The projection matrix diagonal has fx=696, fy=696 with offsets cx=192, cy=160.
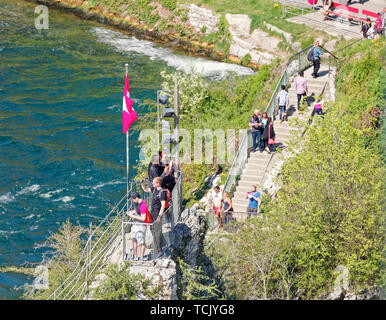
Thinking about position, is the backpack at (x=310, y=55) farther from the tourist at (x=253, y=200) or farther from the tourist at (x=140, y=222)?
the tourist at (x=140, y=222)

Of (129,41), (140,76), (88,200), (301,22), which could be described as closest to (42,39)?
(129,41)

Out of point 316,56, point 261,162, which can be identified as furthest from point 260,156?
point 316,56

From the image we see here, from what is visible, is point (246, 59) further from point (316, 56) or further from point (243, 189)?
point (243, 189)

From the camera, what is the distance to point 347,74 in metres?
29.4

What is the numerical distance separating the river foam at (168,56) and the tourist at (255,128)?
14.3m

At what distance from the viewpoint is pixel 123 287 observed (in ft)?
54.5

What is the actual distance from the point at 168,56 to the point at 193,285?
92.3 ft

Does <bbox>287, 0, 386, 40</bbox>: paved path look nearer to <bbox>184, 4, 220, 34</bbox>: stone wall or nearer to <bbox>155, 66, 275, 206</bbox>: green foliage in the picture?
<bbox>184, 4, 220, 34</bbox>: stone wall

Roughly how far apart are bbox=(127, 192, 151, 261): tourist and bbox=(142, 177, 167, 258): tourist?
289mm

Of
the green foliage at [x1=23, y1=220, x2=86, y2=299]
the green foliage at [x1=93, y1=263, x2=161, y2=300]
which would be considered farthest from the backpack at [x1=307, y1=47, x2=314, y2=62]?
the green foliage at [x1=93, y1=263, x2=161, y2=300]

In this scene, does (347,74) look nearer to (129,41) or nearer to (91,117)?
(91,117)

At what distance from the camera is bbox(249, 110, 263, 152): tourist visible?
25.6 meters

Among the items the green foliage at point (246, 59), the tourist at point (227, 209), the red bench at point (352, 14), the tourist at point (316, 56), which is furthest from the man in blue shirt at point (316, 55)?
the green foliage at point (246, 59)

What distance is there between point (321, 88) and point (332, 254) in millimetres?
10614
